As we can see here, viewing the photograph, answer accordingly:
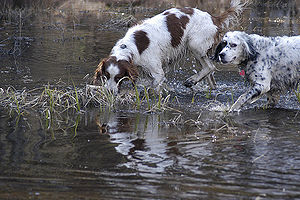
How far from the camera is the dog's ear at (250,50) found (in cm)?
648

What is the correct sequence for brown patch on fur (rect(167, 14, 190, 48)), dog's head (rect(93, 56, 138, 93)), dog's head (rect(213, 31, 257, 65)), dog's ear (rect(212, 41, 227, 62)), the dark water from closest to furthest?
the dark water → dog's head (rect(213, 31, 257, 65)) → dog's ear (rect(212, 41, 227, 62)) → dog's head (rect(93, 56, 138, 93)) → brown patch on fur (rect(167, 14, 190, 48))

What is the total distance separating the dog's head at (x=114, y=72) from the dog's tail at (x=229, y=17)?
1684mm

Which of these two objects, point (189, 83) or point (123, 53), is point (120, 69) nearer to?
point (123, 53)

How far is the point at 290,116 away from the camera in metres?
6.32

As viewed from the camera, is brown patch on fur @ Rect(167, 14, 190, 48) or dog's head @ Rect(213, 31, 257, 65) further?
brown patch on fur @ Rect(167, 14, 190, 48)

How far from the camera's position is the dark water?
3.67m

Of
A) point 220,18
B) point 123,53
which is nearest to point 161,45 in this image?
point 123,53

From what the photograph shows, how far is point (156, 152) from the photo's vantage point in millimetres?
4656

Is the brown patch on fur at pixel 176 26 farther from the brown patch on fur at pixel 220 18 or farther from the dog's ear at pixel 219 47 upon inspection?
the dog's ear at pixel 219 47

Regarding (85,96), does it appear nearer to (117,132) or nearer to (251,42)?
(117,132)

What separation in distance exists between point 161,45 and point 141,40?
1.09 ft

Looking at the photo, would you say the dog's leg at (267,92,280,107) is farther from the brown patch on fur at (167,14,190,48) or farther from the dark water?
the brown patch on fur at (167,14,190,48)

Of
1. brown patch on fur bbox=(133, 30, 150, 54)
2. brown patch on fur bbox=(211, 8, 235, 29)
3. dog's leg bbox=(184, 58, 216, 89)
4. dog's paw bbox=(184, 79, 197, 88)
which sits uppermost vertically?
brown patch on fur bbox=(211, 8, 235, 29)

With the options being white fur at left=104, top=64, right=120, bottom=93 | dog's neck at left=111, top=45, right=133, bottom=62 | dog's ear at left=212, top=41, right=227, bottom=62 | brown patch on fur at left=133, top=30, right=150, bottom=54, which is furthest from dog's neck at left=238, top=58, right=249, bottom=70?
white fur at left=104, top=64, right=120, bottom=93
